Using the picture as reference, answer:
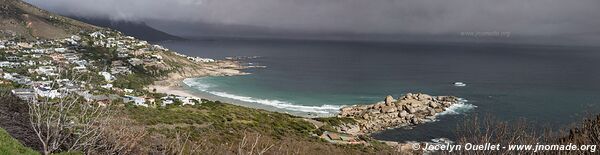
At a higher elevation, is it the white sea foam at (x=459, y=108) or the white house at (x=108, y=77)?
the white house at (x=108, y=77)

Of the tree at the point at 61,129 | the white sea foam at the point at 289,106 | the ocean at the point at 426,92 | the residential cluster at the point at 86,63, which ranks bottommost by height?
the white sea foam at the point at 289,106

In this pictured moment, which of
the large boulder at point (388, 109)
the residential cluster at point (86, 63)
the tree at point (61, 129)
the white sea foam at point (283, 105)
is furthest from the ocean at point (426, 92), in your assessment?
the tree at point (61, 129)

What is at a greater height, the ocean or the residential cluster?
the residential cluster

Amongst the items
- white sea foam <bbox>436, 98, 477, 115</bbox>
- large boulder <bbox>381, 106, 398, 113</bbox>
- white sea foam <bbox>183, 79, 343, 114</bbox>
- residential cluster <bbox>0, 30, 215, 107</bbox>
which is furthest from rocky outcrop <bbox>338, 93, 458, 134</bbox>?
residential cluster <bbox>0, 30, 215, 107</bbox>

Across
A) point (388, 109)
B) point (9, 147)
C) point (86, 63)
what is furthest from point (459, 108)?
point (86, 63)

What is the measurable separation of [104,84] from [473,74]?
11891cm

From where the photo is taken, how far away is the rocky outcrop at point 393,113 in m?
69.6

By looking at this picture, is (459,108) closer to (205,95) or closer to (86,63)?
(205,95)

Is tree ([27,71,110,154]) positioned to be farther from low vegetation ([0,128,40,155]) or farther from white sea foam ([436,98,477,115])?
white sea foam ([436,98,477,115])

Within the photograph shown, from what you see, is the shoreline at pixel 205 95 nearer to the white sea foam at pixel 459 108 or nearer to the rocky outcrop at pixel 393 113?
the rocky outcrop at pixel 393 113

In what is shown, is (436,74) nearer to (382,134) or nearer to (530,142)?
(382,134)

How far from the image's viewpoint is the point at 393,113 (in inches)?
3024

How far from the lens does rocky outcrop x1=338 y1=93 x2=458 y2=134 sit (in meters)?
69.6

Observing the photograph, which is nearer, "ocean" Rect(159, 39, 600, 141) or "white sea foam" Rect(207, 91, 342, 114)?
"ocean" Rect(159, 39, 600, 141)
